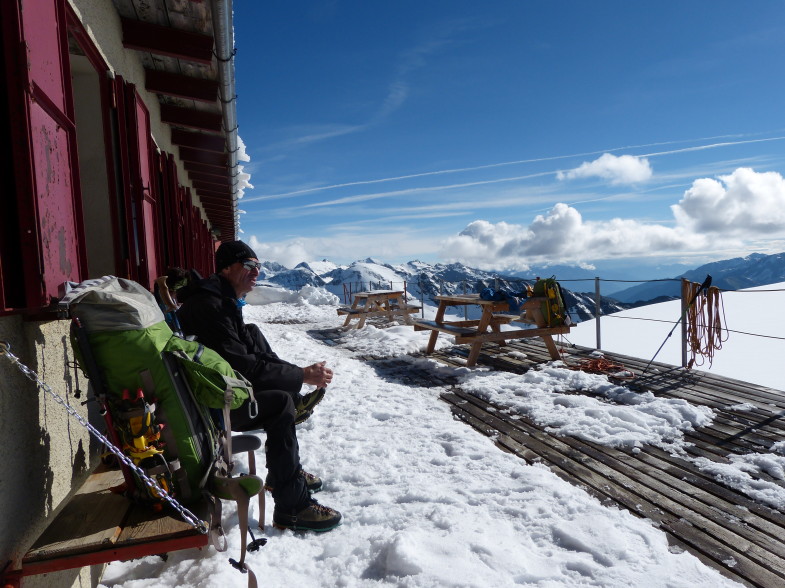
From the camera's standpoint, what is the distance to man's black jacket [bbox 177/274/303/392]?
274 cm

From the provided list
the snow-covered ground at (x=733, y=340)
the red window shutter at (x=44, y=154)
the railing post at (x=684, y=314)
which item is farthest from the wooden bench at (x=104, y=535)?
the snow-covered ground at (x=733, y=340)

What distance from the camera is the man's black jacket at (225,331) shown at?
2740mm

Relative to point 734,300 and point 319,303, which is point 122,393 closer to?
point 319,303

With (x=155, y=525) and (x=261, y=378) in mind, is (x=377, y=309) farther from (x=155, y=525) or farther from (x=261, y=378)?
(x=155, y=525)

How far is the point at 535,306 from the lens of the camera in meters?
7.45

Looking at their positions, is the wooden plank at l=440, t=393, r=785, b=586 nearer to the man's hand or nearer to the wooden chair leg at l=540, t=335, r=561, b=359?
the man's hand

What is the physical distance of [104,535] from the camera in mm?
1729

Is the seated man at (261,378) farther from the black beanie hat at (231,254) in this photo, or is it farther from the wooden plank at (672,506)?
the wooden plank at (672,506)

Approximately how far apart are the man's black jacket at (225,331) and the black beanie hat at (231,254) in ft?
0.33

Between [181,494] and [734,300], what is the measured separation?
36.3 m

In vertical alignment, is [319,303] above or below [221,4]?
below

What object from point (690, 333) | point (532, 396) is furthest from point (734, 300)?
point (532, 396)

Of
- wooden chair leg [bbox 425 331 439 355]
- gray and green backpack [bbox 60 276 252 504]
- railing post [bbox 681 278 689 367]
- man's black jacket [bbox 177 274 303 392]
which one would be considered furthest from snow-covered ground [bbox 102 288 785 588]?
wooden chair leg [bbox 425 331 439 355]

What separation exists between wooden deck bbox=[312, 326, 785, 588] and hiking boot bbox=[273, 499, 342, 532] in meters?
1.69
